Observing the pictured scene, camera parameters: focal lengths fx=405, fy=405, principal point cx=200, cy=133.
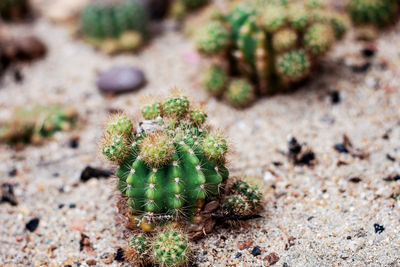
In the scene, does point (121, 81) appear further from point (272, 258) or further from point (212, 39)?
point (272, 258)


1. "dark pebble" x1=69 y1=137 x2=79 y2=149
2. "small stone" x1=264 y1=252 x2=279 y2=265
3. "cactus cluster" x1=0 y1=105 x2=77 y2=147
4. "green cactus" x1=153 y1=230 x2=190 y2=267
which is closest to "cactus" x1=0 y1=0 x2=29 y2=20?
"cactus cluster" x1=0 y1=105 x2=77 y2=147

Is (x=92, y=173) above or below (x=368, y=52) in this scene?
Answer: below

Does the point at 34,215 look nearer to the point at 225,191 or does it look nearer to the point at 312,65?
the point at 225,191

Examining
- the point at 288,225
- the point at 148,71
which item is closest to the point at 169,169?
the point at 288,225

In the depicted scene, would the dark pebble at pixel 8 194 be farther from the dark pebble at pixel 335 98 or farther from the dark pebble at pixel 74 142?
the dark pebble at pixel 335 98

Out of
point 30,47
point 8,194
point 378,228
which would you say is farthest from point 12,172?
point 378,228

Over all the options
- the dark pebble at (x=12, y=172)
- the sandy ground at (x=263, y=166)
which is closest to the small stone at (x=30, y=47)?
the sandy ground at (x=263, y=166)
